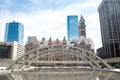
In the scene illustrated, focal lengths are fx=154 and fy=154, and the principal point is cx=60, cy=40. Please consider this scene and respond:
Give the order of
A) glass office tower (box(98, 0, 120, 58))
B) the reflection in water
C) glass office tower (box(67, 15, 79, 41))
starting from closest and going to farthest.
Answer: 1. the reflection in water
2. glass office tower (box(98, 0, 120, 58))
3. glass office tower (box(67, 15, 79, 41))

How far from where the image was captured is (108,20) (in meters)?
125

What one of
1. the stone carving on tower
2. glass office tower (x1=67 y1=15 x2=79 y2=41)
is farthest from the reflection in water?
glass office tower (x1=67 y1=15 x2=79 y2=41)

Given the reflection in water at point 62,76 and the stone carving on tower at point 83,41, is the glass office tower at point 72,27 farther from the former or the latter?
the reflection in water at point 62,76

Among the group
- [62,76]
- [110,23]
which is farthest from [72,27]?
[62,76]

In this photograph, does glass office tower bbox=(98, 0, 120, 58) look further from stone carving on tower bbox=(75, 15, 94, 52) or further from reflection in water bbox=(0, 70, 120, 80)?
reflection in water bbox=(0, 70, 120, 80)

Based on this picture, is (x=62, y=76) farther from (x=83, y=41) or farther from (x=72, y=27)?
(x=72, y=27)

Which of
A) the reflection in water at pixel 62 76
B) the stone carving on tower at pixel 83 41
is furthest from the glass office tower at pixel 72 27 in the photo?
the reflection in water at pixel 62 76

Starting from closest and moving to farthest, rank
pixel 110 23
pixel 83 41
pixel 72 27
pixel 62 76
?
1. pixel 62 76
2. pixel 83 41
3. pixel 110 23
4. pixel 72 27

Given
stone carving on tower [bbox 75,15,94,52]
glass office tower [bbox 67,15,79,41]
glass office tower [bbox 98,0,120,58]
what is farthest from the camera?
glass office tower [bbox 67,15,79,41]

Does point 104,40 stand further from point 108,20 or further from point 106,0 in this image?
point 106,0

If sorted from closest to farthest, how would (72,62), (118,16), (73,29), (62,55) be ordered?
(72,62) → (62,55) → (118,16) → (73,29)

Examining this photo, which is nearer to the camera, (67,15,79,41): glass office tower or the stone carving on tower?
the stone carving on tower

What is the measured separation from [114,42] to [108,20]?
65.2 feet

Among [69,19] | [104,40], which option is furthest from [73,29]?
[104,40]
